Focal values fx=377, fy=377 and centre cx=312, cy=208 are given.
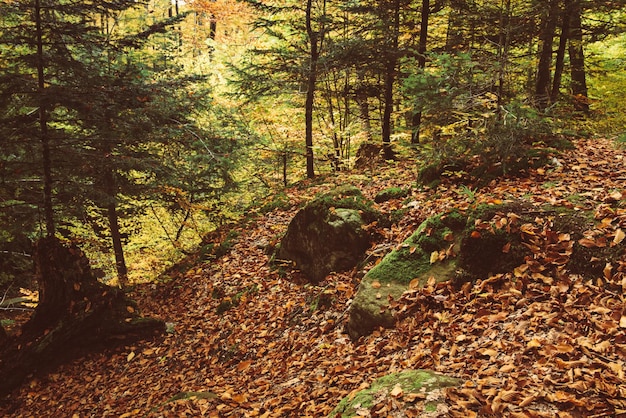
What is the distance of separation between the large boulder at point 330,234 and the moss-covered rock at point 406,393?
398 cm

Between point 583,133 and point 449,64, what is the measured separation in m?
4.74

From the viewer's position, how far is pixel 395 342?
498 centimetres

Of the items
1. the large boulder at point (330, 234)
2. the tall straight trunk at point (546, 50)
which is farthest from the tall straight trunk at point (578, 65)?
the large boulder at point (330, 234)

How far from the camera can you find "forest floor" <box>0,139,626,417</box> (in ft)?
10.9

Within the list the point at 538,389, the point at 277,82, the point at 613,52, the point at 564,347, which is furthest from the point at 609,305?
the point at 613,52

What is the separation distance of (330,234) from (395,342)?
3.53 meters

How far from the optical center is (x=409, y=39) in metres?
15.4

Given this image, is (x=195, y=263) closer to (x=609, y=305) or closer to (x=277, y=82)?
(x=277, y=82)

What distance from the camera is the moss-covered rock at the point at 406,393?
10.9ft

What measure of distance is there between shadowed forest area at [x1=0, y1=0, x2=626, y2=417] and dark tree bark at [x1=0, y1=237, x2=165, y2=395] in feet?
0.14

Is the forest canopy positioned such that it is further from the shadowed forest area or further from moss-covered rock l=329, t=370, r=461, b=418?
moss-covered rock l=329, t=370, r=461, b=418

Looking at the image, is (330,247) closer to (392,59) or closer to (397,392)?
(397,392)

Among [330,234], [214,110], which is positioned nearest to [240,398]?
[330,234]

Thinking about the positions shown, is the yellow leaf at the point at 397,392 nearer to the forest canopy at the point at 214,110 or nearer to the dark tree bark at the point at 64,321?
the forest canopy at the point at 214,110
